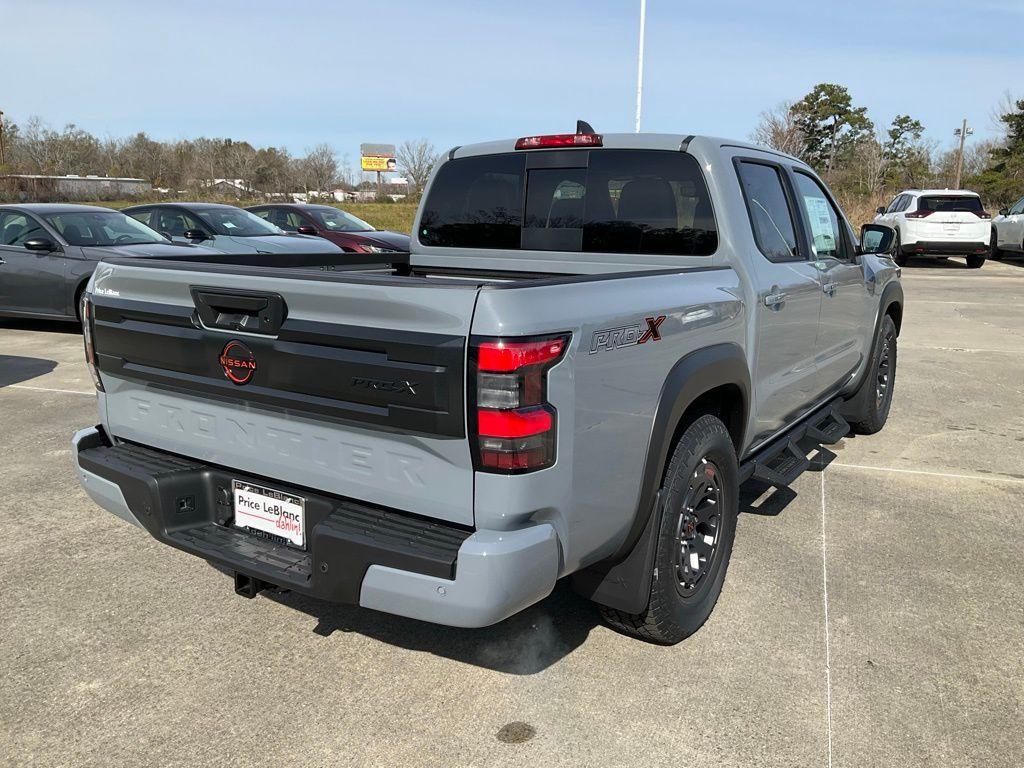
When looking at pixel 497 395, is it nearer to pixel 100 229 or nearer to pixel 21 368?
pixel 21 368

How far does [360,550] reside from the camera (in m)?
2.34

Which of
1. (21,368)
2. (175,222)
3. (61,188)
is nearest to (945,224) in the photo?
(175,222)

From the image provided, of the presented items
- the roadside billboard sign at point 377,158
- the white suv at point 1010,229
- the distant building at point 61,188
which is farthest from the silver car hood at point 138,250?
the roadside billboard sign at point 377,158

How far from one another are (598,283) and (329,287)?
813mm

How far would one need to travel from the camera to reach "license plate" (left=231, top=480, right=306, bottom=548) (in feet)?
8.59

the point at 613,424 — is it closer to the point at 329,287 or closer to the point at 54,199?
the point at 329,287

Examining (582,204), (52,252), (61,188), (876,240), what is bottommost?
(52,252)

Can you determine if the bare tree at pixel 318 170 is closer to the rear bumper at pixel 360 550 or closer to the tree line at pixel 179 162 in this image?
the tree line at pixel 179 162

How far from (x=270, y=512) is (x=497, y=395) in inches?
39.6

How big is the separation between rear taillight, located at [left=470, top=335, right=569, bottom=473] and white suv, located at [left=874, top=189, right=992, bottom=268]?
64.0 ft

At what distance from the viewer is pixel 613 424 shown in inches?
98.1

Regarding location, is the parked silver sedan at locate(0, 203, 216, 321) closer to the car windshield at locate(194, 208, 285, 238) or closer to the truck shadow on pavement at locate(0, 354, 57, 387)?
the truck shadow on pavement at locate(0, 354, 57, 387)

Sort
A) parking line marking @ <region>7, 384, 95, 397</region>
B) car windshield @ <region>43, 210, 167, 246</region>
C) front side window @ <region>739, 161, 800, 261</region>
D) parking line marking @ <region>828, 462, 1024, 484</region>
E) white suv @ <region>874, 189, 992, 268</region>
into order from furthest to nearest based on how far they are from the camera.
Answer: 1. white suv @ <region>874, 189, 992, 268</region>
2. car windshield @ <region>43, 210, 167, 246</region>
3. parking line marking @ <region>7, 384, 95, 397</region>
4. parking line marking @ <region>828, 462, 1024, 484</region>
5. front side window @ <region>739, 161, 800, 261</region>

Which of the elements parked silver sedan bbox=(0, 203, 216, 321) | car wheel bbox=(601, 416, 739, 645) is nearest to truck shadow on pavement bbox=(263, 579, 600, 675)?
car wheel bbox=(601, 416, 739, 645)
